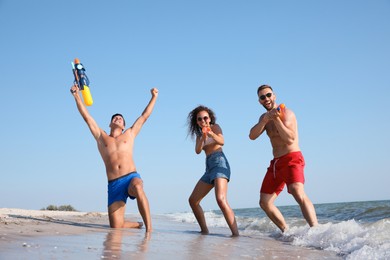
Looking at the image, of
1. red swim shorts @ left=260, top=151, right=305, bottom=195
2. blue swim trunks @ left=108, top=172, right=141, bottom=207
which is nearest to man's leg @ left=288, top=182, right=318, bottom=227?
red swim shorts @ left=260, top=151, right=305, bottom=195

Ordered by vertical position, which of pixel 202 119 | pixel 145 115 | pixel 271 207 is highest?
pixel 145 115

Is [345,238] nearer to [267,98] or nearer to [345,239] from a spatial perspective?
[345,239]

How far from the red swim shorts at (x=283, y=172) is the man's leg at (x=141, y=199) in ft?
5.33

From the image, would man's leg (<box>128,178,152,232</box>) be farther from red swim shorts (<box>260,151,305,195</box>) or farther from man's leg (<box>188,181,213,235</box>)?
red swim shorts (<box>260,151,305,195</box>)

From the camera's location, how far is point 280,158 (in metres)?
5.68

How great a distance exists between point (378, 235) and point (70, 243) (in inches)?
126

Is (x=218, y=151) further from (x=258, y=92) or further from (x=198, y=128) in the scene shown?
(x=258, y=92)

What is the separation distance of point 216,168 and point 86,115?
2195 millimetres

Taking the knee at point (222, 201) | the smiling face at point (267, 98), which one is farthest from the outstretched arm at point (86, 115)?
the smiling face at point (267, 98)

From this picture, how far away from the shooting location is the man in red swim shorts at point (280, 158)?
17.6 ft

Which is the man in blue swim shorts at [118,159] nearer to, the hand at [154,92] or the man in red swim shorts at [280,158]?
the hand at [154,92]

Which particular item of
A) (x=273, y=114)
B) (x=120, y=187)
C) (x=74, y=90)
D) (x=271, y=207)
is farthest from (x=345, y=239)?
(x=74, y=90)

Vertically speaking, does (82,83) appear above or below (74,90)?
above

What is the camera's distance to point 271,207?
583 centimetres
